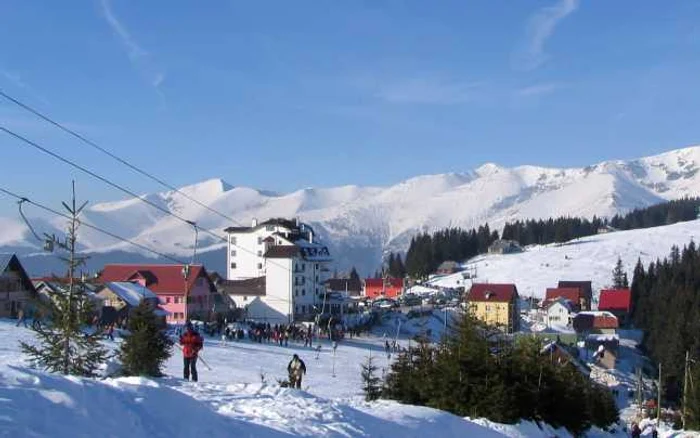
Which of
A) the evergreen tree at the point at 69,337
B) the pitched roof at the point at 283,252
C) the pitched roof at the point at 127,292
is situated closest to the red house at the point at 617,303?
the pitched roof at the point at 283,252

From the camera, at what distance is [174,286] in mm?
67812

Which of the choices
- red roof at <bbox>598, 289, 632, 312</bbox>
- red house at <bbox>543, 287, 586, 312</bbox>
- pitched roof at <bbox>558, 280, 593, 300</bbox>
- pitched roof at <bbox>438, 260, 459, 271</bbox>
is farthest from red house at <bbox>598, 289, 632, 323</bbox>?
pitched roof at <bbox>438, 260, 459, 271</bbox>

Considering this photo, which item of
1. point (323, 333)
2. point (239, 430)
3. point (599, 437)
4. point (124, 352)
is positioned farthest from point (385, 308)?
point (239, 430)

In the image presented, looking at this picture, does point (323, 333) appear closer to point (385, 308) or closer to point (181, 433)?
point (385, 308)

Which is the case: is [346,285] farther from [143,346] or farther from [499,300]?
[143,346]

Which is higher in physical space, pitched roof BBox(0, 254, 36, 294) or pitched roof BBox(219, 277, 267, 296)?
pitched roof BBox(0, 254, 36, 294)

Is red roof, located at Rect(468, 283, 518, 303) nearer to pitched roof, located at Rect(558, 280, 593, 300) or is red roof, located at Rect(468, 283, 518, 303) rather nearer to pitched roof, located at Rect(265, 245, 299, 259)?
pitched roof, located at Rect(265, 245, 299, 259)

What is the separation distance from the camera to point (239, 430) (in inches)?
510

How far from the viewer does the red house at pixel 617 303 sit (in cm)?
10475

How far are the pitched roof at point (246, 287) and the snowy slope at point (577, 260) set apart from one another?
53348 mm

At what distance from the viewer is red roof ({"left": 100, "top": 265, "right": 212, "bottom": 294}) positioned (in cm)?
6762

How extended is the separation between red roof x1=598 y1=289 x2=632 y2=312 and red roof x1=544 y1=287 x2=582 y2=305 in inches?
157

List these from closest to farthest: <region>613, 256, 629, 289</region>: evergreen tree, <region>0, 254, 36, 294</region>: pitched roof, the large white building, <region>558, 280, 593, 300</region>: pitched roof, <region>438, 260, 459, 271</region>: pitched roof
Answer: <region>0, 254, 36, 294</region>: pitched roof
the large white building
<region>558, 280, 593, 300</region>: pitched roof
<region>613, 256, 629, 289</region>: evergreen tree
<region>438, 260, 459, 271</region>: pitched roof

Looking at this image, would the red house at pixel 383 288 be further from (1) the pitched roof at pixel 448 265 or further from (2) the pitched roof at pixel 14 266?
(2) the pitched roof at pixel 14 266
